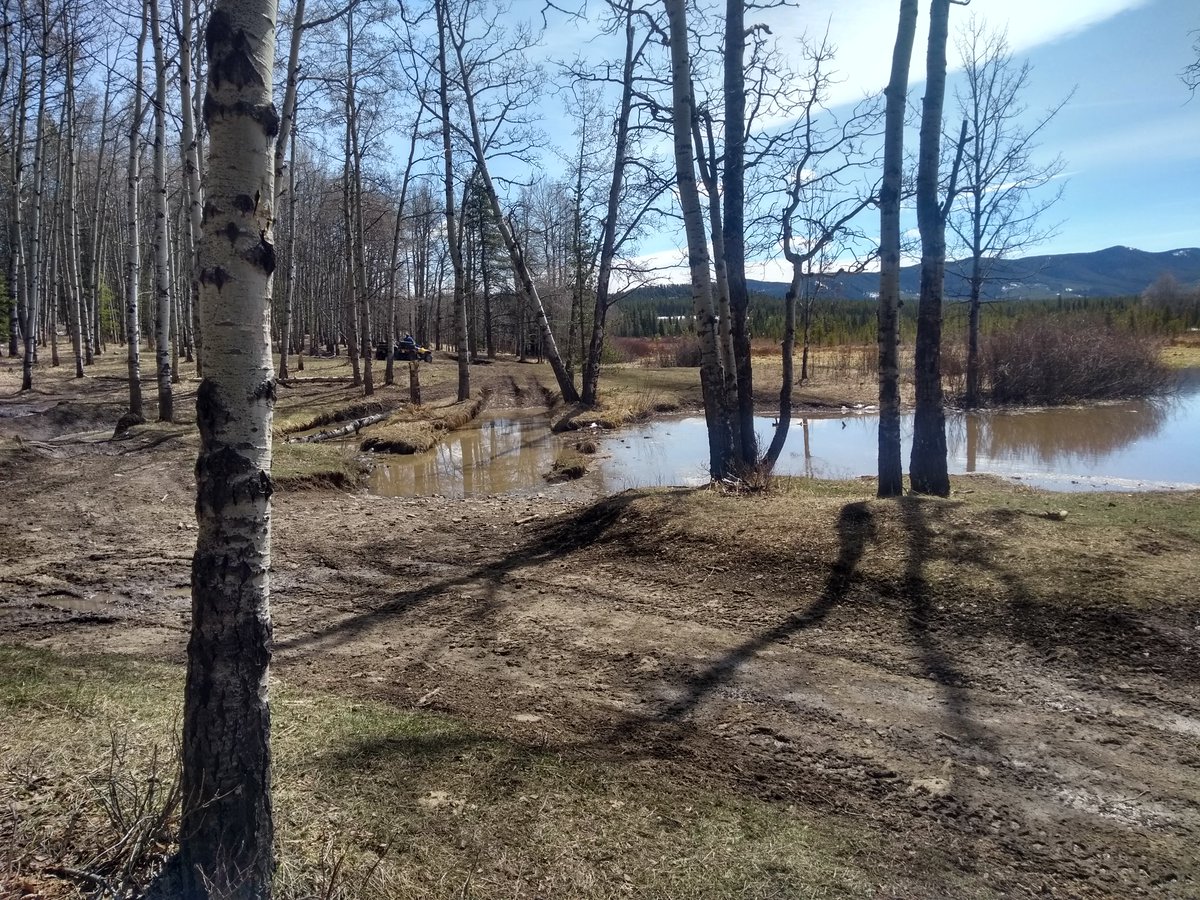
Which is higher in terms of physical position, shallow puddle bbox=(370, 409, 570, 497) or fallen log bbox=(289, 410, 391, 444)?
fallen log bbox=(289, 410, 391, 444)

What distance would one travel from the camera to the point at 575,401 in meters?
24.2

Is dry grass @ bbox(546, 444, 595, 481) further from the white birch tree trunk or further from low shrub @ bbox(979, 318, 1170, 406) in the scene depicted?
low shrub @ bbox(979, 318, 1170, 406)

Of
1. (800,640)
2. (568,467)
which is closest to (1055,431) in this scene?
(568,467)

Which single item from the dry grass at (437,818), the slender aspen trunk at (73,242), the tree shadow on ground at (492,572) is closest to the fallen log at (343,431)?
the slender aspen trunk at (73,242)

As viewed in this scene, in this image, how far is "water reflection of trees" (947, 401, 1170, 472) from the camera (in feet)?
57.1

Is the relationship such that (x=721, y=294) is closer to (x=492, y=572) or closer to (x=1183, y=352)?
(x=492, y=572)

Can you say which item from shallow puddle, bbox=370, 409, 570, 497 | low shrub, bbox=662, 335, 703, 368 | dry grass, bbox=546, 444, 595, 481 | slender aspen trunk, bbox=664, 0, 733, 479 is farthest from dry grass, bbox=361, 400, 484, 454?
low shrub, bbox=662, 335, 703, 368

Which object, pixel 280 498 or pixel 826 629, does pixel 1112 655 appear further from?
pixel 280 498

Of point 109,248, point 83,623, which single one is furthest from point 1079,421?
point 109,248

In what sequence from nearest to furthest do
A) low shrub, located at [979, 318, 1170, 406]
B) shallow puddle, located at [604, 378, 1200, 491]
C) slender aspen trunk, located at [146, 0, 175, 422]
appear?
slender aspen trunk, located at [146, 0, 175, 422] → shallow puddle, located at [604, 378, 1200, 491] → low shrub, located at [979, 318, 1170, 406]

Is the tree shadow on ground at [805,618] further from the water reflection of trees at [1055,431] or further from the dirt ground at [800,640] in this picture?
the water reflection of trees at [1055,431]

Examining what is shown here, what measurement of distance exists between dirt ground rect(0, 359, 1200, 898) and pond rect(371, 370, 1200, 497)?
5.14 metres

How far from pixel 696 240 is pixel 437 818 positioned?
7543mm

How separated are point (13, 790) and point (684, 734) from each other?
115 inches
